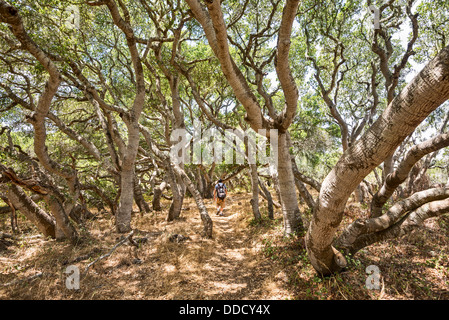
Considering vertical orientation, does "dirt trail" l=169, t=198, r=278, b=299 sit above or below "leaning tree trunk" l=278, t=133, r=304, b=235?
below

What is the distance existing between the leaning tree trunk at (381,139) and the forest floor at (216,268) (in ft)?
4.56

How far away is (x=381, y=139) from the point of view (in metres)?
2.30

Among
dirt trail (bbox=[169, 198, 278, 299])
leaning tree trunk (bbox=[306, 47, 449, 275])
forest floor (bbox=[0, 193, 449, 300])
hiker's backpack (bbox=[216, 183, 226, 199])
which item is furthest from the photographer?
hiker's backpack (bbox=[216, 183, 226, 199])

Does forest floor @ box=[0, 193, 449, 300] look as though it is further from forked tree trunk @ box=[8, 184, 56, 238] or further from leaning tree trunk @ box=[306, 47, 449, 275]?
leaning tree trunk @ box=[306, 47, 449, 275]

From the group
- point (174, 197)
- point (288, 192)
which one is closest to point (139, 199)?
point (174, 197)

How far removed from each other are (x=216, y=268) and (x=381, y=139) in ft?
15.1

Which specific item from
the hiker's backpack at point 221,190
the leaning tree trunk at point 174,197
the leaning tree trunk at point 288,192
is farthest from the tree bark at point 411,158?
the leaning tree trunk at point 174,197

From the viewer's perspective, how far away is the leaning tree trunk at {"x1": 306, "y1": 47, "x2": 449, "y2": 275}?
196 cm

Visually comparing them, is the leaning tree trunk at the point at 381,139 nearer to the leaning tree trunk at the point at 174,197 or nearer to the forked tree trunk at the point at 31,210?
the leaning tree trunk at the point at 174,197

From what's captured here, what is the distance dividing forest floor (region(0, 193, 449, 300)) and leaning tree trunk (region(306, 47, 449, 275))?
1389 millimetres

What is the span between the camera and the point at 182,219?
29.9ft

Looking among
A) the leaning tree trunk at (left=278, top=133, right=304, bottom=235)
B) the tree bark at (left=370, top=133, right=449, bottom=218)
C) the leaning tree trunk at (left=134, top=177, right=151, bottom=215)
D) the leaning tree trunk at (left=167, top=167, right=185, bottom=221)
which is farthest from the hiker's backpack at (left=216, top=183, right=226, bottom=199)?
the tree bark at (left=370, top=133, right=449, bottom=218)

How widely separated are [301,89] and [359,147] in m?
10.4
